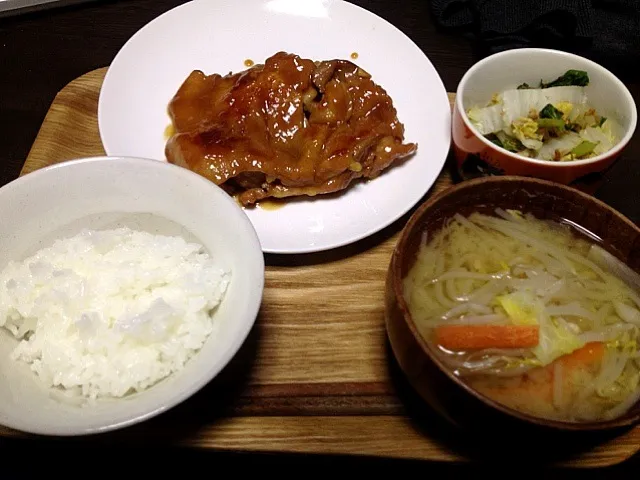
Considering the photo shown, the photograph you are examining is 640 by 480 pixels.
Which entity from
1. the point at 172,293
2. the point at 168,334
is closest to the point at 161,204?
the point at 172,293

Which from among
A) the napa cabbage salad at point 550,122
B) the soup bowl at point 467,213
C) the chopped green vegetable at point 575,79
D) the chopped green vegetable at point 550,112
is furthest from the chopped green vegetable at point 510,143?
the soup bowl at point 467,213

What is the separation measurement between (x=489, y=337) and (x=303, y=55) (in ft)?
5.21

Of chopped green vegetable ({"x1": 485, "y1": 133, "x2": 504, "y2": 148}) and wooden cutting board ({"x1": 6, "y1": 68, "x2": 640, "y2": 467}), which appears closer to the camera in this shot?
wooden cutting board ({"x1": 6, "y1": 68, "x2": 640, "y2": 467})

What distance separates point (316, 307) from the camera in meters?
1.88

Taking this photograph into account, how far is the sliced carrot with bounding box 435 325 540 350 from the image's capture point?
57.4 inches

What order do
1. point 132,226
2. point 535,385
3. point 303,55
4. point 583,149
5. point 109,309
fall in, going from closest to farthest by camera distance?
1. point 535,385
2. point 109,309
3. point 132,226
4. point 583,149
5. point 303,55

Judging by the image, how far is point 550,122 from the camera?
2.09m

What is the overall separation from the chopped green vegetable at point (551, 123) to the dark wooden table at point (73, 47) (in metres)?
0.79

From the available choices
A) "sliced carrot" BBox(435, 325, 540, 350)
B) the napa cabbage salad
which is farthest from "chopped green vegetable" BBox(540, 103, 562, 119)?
"sliced carrot" BBox(435, 325, 540, 350)

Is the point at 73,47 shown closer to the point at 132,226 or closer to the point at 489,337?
the point at 132,226

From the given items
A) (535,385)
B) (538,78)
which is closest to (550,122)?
(538,78)

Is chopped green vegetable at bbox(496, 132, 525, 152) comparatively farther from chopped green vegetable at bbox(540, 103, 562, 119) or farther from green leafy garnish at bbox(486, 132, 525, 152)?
chopped green vegetable at bbox(540, 103, 562, 119)

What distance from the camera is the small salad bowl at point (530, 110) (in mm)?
1966

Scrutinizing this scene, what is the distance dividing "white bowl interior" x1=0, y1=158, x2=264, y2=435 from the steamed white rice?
35 millimetres
